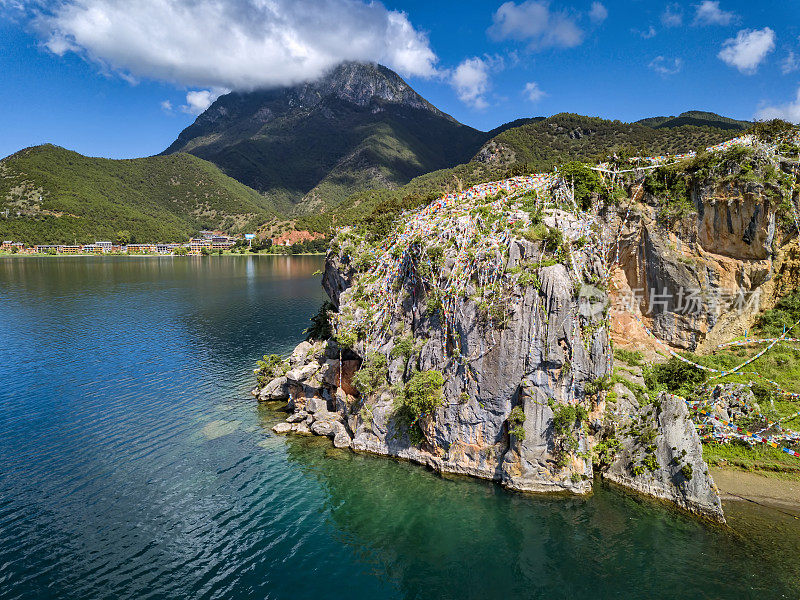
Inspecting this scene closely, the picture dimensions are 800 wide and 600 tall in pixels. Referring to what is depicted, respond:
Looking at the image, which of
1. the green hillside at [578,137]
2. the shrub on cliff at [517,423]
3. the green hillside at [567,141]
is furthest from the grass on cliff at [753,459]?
the green hillside at [578,137]

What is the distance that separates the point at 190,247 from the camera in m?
191

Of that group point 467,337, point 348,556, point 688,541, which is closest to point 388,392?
point 467,337

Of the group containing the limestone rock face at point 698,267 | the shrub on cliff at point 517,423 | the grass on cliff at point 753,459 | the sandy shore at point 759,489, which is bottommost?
the sandy shore at point 759,489

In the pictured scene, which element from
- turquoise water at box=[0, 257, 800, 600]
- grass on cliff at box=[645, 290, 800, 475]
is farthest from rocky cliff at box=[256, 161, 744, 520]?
grass on cliff at box=[645, 290, 800, 475]

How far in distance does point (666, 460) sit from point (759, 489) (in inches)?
201

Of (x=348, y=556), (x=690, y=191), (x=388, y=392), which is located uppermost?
(x=690, y=191)

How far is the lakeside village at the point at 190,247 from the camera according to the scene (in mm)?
162875

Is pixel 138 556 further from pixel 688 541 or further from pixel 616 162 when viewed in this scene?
pixel 616 162

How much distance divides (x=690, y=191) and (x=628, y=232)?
4.79 m

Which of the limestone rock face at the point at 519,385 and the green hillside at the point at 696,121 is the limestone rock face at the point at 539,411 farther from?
the green hillside at the point at 696,121

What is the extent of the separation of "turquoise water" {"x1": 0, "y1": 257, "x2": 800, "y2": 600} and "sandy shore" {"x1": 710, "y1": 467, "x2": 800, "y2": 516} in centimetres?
86

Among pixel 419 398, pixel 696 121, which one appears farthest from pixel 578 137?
pixel 419 398

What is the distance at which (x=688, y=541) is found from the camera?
710 inches

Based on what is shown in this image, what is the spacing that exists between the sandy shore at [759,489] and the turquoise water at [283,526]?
86cm
